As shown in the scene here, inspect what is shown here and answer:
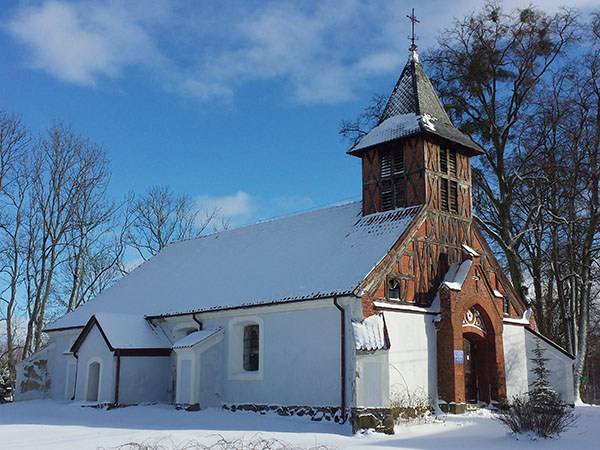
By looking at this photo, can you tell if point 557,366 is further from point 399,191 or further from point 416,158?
point 416,158

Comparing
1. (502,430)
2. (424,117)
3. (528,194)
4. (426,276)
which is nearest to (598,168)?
(528,194)

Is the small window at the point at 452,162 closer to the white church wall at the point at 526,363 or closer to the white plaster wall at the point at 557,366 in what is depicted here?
the white church wall at the point at 526,363

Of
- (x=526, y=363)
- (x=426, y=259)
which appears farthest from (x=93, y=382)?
(x=526, y=363)

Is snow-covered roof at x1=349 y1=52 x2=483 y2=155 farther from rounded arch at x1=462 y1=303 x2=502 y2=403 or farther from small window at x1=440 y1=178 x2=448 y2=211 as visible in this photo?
rounded arch at x1=462 y1=303 x2=502 y2=403

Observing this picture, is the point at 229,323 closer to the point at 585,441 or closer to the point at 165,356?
the point at 165,356

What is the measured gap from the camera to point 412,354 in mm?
20125

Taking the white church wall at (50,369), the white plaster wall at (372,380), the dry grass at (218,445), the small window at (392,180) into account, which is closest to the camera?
the dry grass at (218,445)

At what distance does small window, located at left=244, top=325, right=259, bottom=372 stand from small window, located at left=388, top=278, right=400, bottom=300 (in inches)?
199

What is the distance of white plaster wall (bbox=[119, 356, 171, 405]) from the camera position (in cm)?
2398

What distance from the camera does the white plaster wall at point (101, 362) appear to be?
24.0 m

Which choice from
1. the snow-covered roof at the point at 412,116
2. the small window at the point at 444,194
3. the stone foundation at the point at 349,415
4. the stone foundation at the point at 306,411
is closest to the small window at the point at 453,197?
the small window at the point at 444,194

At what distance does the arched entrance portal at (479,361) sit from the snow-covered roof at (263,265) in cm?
456

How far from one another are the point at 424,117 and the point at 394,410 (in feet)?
33.5

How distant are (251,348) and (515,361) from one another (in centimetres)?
988
